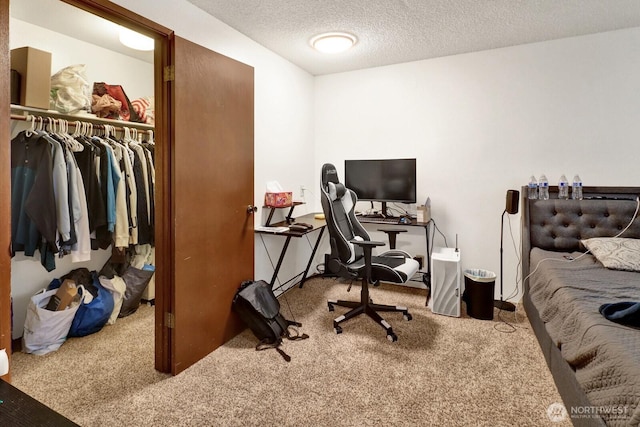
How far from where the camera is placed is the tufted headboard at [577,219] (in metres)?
2.73

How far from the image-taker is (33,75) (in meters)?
2.31

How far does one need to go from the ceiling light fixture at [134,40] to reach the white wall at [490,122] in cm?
187

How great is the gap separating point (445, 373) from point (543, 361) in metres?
0.69

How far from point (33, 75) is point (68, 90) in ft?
0.87

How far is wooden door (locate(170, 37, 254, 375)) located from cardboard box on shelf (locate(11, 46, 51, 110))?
106 centimetres

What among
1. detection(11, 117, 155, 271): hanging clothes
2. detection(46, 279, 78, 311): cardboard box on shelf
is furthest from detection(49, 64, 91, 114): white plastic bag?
detection(46, 279, 78, 311): cardboard box on shelf

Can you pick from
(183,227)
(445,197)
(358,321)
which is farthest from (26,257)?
(445,197)

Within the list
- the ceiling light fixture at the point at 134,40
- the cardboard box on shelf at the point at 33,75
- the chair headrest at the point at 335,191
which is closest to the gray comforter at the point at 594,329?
the chair headrest at the point at 335,191

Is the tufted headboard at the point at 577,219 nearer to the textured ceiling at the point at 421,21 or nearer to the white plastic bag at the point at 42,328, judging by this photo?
the textured ceiling at the point at 421,21

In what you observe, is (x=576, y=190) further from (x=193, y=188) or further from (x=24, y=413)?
(x=24, y=413)

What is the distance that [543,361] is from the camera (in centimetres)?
225

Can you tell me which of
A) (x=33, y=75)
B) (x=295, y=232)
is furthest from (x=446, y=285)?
(x=33, y=75)

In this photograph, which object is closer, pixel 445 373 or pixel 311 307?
pixel 445 373

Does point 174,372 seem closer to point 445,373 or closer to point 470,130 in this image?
point 445,373
